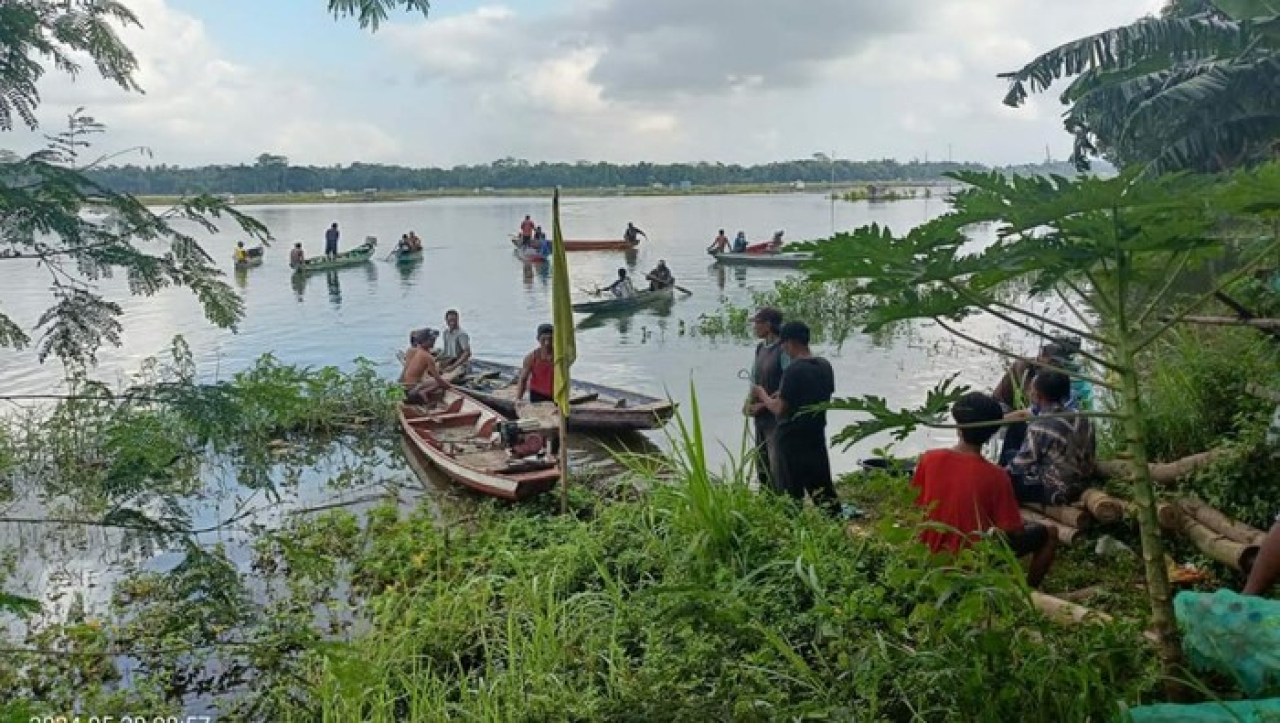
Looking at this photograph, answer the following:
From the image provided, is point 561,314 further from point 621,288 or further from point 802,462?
point 621,288

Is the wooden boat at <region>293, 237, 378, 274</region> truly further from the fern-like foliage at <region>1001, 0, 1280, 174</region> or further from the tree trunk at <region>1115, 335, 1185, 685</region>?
the tree trunk at <region>1115, 335, 1185, 685</region>

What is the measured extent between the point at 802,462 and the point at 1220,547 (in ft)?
7.87

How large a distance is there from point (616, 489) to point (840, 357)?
8.49m

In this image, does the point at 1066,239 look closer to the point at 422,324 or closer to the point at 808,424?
the point at 808,424

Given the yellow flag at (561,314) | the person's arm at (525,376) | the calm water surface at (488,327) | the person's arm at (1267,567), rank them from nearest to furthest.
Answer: the person's arm at (1267,567)
the yellow flag at (561,314)
the person's arm at (525,376)
the calm water surface at (488,327)

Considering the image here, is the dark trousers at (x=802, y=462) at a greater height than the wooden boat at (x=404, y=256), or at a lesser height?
lesser

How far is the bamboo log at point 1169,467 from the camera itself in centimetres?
570

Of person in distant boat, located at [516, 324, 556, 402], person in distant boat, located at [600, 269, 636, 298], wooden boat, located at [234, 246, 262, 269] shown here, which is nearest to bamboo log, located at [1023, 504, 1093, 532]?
person in distant boat, located at [516, 324, 556, 402]

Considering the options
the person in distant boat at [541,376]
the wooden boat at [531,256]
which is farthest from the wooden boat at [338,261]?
the person in distant boat at [541,376]

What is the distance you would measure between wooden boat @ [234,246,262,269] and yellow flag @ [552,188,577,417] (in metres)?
28.4

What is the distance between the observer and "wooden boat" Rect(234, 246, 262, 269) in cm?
3244

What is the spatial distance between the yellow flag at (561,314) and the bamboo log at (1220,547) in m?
3.92

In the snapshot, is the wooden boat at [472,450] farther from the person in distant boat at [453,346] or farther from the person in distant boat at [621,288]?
the person in distant boat at [621,288]

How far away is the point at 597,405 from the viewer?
1099 centimetres
